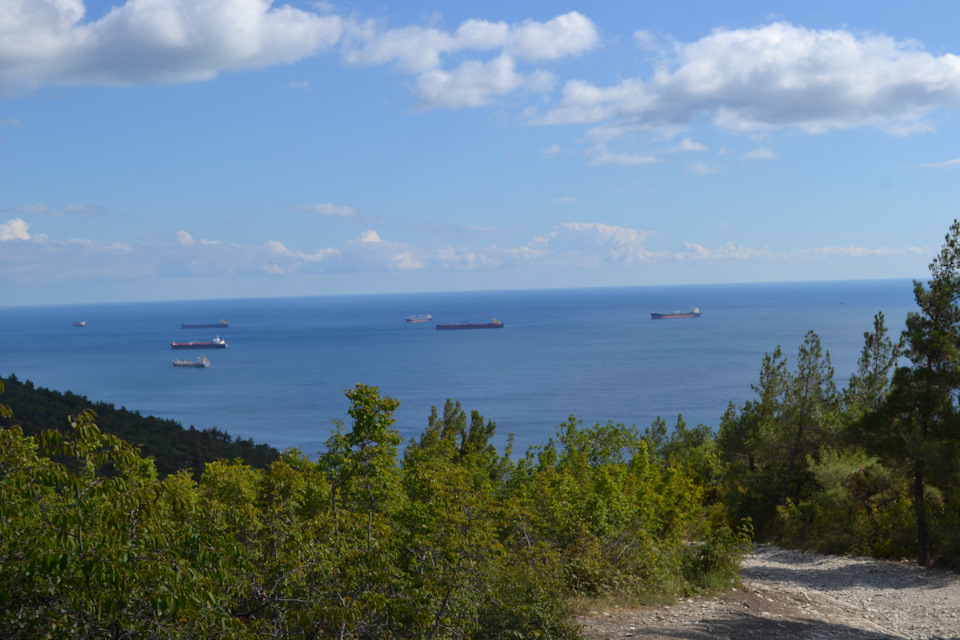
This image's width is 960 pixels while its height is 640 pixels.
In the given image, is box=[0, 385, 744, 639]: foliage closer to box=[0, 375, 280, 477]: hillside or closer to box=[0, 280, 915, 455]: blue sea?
box=[0, 375, 280, 477]: hillside

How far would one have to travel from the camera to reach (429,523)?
7.84 meters

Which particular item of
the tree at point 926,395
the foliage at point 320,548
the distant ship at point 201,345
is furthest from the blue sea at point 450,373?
the foliage at point 320,548

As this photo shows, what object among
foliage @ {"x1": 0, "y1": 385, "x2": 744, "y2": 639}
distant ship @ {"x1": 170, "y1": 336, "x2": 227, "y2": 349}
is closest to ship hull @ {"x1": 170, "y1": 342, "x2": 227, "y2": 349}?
distant ship @ {"x1": 170, "y1": 336, "x2": 227, "y2": 349}

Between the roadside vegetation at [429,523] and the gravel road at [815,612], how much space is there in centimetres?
62

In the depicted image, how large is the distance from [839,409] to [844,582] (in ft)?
42.7

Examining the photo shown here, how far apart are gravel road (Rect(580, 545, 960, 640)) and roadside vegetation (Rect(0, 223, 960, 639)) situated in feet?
2.02

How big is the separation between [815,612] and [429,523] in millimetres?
7828

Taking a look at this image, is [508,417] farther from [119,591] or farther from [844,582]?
[119,591]

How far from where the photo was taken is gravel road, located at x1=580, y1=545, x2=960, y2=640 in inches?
404

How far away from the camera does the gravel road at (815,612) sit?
10.3 m

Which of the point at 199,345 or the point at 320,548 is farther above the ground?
the point at 320,548

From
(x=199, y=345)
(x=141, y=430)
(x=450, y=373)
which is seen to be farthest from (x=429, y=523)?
(x=199, y=345)

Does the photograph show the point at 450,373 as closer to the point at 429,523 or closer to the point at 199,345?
the point at 199,345

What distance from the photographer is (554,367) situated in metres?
115
